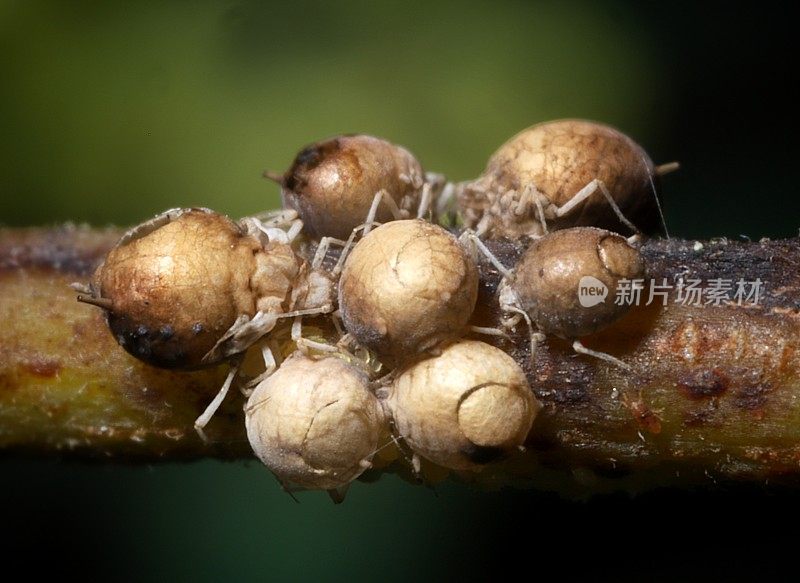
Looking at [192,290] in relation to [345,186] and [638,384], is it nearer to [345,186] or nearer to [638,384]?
[345,186]

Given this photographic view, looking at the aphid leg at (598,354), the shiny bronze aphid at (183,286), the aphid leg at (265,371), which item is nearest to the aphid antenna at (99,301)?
the shiny bronze aphid at (183,286)

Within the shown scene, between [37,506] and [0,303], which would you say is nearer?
[0,303]

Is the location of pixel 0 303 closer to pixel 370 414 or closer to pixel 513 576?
pixel 370 414

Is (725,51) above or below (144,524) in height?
above

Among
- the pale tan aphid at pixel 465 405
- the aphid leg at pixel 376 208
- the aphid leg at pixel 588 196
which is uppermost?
the aphid leg at pixel 588 196

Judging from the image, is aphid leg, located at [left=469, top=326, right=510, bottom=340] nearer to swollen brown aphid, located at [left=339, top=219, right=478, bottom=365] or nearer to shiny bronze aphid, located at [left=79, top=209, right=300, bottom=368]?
swollen brown aphid, located at [left=339, top=219, right=478, bottom=365]

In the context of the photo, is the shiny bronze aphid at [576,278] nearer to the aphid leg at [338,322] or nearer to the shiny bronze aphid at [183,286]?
the aphid leg at [338,322]

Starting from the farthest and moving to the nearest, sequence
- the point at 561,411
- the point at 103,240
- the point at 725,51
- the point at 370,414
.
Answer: the point at 725,51, the point at 103,240, the point at 561,411, the point at 370,414

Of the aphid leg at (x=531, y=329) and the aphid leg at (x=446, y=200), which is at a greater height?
the aphid leg at (x=446, y=200)

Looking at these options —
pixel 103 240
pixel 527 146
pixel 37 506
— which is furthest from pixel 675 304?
pixel 37 506
